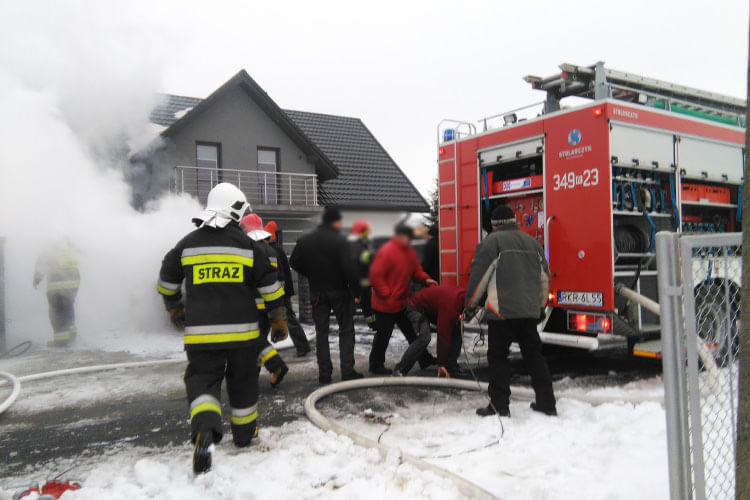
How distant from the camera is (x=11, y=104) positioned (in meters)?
9.72

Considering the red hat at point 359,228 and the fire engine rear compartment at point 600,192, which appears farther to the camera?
the fire engine rear compartment at point 600,192

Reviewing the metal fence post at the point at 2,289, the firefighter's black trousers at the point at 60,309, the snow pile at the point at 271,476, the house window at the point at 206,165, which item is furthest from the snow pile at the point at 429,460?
the house window at the point at 206,165

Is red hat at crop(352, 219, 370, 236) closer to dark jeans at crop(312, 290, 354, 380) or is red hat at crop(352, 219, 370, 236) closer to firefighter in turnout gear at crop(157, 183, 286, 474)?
firefighter in turnout gear at crop(157, 183, 286, 474)

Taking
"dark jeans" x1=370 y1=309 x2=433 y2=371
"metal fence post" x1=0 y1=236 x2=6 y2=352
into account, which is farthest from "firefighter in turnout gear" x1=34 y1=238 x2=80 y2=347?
"dark jeans" x1=370 y1=309 x2=433 y2=371

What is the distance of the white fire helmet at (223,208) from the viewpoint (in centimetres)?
357

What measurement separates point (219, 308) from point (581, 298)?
3.50m

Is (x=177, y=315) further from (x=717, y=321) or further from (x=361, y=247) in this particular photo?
(x=717, y=321)

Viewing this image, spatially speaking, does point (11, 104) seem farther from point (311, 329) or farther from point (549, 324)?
point (549, 324)

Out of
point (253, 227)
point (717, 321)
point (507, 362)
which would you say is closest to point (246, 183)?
point (253, 227)

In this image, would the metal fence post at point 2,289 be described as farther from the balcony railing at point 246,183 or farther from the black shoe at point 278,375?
the balcony railing at point 246,183

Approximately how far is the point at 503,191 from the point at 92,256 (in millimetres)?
6783

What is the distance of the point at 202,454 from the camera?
3260mm

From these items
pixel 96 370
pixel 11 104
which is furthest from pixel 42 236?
pixel 96 370

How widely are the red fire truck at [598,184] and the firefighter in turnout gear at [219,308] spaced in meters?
3.20
